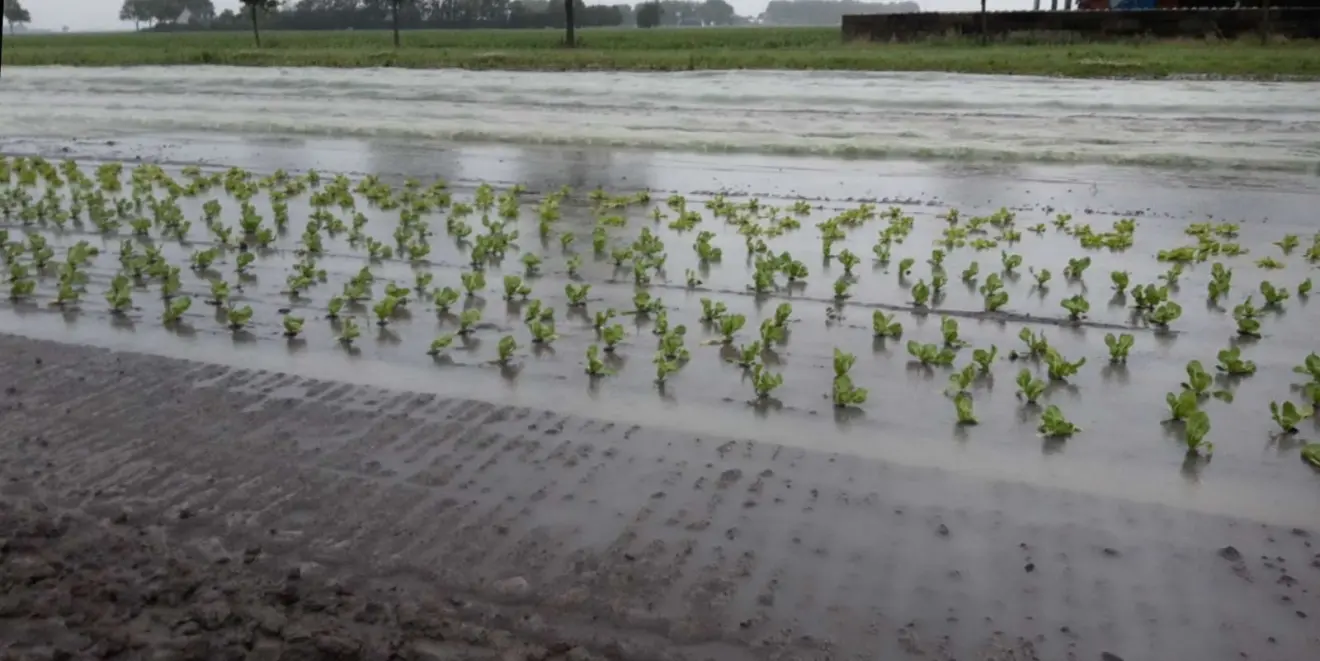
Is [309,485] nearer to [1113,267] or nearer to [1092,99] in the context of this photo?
[1113,267]

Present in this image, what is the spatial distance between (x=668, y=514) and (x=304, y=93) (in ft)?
71.1

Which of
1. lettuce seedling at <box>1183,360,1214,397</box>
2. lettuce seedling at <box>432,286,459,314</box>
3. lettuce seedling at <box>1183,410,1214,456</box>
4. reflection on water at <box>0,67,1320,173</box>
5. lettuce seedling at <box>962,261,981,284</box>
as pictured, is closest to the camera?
lettuce seedling at <box>1183,410,1214,456</box>

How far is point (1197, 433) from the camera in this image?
4.46 metres

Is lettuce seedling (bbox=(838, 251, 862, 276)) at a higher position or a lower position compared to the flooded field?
higher

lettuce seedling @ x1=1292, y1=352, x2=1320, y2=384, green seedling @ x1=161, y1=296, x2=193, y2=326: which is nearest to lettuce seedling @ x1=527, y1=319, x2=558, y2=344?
green seedling @ x1=161, y1=296, x2=193, y2=326

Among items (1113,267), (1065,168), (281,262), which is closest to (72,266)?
(281,262)

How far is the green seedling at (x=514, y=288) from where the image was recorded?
267 inches

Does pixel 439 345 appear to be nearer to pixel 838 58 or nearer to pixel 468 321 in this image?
pixel 468 321

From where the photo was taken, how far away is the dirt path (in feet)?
10.5

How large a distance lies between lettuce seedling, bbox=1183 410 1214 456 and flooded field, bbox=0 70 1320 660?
0.6 inches

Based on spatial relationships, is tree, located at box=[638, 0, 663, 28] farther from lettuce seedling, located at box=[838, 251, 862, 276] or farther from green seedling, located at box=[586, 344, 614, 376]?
green seedling, located at box=[586, 344, 614, 376]

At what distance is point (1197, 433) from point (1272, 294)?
2.56 m

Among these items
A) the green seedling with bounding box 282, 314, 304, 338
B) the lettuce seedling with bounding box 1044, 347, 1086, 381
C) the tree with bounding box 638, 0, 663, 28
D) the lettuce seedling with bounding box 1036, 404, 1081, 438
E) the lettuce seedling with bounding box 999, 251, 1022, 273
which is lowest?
the lettuce seedling with bounding box 1036, 404, 1081, 438

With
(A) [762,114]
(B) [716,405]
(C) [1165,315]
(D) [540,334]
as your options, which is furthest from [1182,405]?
(A) [762,114]
